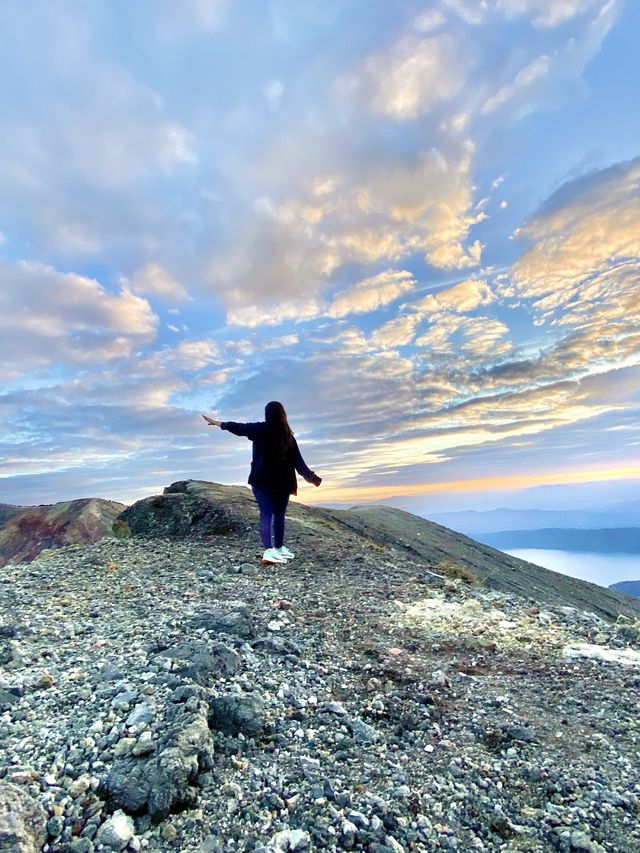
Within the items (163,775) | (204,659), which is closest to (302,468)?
(204,659)

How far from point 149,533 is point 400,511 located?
63.2m

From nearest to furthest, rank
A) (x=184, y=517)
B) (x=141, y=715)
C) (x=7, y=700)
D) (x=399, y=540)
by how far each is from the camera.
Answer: (x=141, y=715), (x=7, y=700), (x=184, y=517), (x=399, y=540)

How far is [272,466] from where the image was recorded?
1257 centimetres

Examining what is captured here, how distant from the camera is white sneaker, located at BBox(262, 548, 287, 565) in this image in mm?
12336

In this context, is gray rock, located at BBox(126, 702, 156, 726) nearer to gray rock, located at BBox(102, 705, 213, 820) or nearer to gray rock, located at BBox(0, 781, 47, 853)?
gray rock, located at BBox(102, 705, 213, 820)

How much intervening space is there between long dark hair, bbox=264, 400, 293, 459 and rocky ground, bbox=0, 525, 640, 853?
170 inches

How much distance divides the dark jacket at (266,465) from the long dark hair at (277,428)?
0.15 meters

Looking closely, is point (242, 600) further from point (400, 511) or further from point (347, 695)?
point (400, 511)

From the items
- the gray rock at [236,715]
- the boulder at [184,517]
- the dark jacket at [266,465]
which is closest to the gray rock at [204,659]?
the gray rock at [236,715]

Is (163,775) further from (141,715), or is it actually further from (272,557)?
(272,557)

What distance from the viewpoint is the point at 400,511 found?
76375mm

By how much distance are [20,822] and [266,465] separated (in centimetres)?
942

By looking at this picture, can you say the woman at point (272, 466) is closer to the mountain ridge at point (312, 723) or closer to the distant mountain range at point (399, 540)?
the mountain ridge at point (312, 723)

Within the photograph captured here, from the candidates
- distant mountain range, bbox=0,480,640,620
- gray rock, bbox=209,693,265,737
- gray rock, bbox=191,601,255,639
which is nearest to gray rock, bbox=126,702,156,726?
gray rock, bbox=209,693,265,737
